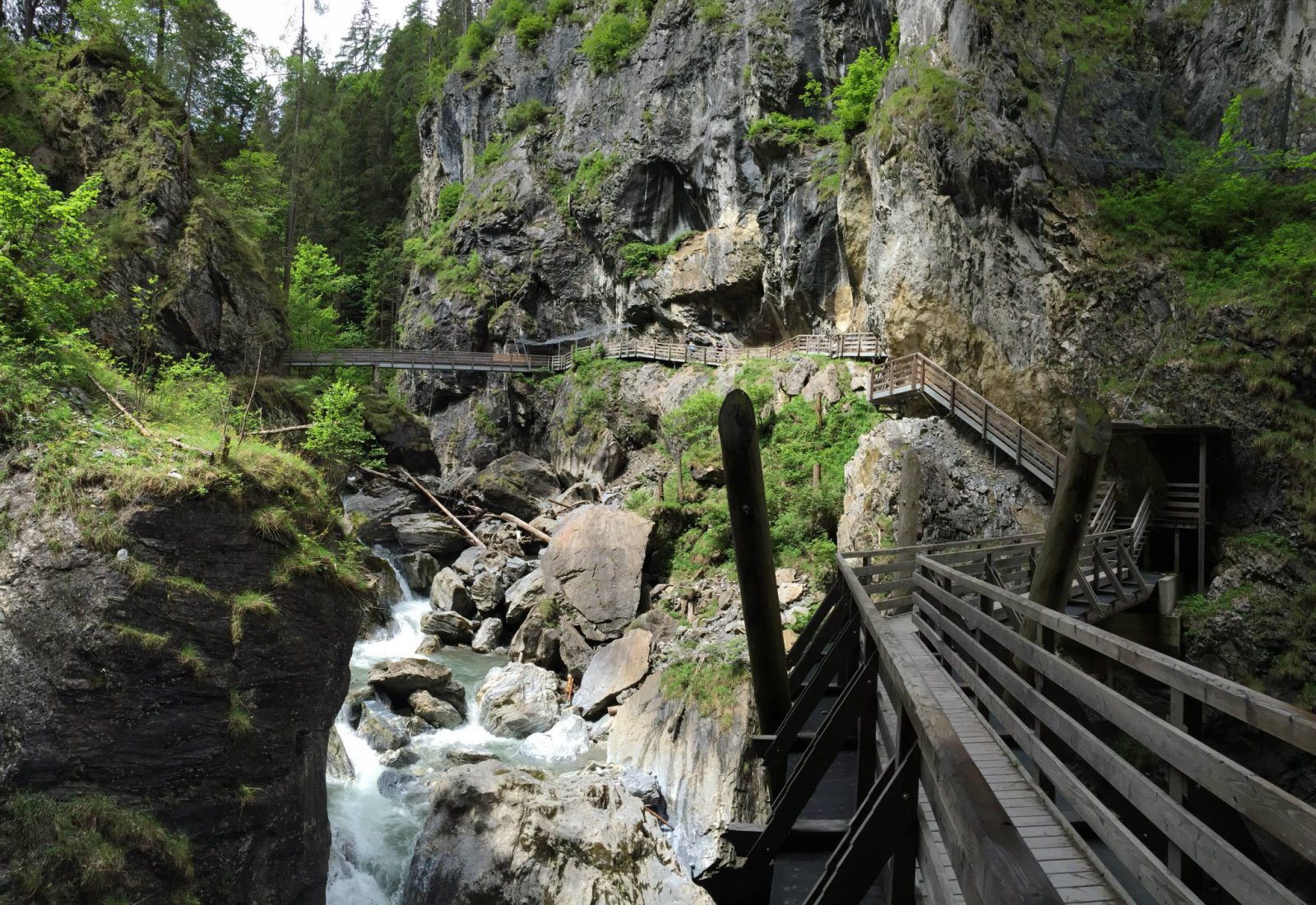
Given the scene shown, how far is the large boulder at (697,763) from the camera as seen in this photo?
11.1 meters

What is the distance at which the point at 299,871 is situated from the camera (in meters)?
7.93

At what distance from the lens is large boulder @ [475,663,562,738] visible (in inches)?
578

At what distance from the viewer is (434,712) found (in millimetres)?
14688

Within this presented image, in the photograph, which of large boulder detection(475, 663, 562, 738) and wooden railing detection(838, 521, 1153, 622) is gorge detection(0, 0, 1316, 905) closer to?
large boulder detection(475, 663, 562, 738)

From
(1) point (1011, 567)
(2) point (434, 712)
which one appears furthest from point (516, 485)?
(1) point (1011, 567)

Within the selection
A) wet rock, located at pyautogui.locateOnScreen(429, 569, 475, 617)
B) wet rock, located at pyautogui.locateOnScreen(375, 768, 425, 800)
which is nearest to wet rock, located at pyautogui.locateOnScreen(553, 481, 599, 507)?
wet rock, located at pyautogui.locateOnScreen(429, 569, 475, 617)

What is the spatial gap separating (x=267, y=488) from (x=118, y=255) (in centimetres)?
1611

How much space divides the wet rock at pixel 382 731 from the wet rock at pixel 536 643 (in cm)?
406

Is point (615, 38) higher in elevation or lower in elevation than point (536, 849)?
higher

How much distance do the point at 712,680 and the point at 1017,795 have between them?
1041 cm

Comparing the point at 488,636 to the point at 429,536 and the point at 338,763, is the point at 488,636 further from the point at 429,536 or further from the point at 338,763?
the point at 338,763

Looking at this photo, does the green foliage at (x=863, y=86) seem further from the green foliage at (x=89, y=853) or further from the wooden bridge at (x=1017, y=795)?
the green foliage at (x=89, y=853)

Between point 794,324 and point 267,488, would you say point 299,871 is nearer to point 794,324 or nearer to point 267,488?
point 267,488

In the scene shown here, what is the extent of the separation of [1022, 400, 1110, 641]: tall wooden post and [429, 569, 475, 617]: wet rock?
56.7 ft
